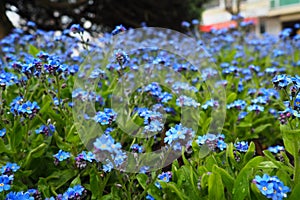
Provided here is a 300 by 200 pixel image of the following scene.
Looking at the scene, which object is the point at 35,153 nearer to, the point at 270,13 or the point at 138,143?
the point at 138,143

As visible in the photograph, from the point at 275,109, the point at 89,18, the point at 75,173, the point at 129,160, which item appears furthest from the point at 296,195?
the point at 89,18

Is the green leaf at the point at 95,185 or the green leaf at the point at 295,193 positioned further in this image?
the green leaf at the point at 95,185

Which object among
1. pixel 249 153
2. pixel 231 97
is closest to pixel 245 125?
pixel 231 97

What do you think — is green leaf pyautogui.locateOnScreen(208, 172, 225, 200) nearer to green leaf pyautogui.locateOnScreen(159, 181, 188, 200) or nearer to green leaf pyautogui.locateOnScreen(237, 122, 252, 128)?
green leaf pyautogui.locateOnScreen(159, 181, 188, 200)

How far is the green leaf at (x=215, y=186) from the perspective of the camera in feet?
4.45

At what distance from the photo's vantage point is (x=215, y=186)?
1.37 m

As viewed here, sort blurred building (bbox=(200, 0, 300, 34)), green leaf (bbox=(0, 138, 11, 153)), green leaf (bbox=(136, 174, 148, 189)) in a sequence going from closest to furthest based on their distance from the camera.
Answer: green leaf (bbox=(136, 174, 148, 189)) < green leaf (bbox=(0, 138, 11, 153)) < blurred building (bbox=(200, 0, 300, 34))

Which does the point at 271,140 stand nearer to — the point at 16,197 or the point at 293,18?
the point at 16,197

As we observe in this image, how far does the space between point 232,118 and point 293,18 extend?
1856 cm

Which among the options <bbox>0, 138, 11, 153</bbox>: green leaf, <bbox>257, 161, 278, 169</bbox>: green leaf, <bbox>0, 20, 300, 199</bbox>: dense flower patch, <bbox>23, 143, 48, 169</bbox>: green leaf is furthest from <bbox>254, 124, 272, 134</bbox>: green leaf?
<bbox>0, 138, 11, 153</bbox>: green leaf

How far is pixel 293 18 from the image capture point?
1912 centimetres

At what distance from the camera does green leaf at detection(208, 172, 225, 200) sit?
1355mm

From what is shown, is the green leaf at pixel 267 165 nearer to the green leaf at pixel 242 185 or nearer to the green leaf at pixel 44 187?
the green leaf at pixel 242 185

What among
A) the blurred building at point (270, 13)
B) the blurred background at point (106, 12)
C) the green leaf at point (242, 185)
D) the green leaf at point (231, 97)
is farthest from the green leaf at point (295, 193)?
the blurred building at point (270, 13)
